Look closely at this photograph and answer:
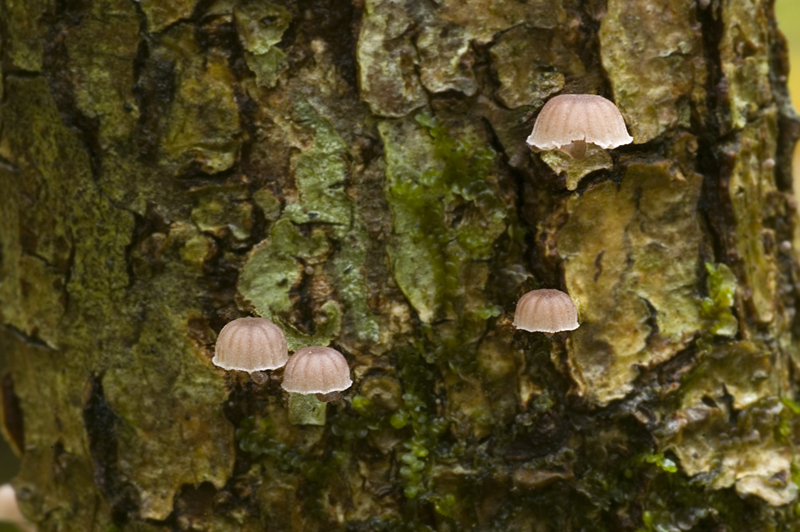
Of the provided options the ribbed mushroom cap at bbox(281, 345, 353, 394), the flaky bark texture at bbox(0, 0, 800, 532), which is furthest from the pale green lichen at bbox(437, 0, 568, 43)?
the ribbed mushroom cap at bbox(281, 345, 353, 394)

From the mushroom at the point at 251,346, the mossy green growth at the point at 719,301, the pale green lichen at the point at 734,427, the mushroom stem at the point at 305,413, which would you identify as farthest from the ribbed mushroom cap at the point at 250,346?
the mossy green growth at the point at 719,301

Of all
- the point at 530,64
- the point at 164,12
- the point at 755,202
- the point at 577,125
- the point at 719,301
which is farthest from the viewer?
the point at 755,202

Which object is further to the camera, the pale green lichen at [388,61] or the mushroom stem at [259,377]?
the mushroom stem at [259,377]

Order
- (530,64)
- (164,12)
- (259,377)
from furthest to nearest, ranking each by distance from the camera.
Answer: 1. (259,377)
2. (530,64)
3. (164,12)

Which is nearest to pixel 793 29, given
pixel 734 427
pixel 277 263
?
pixel 734 427

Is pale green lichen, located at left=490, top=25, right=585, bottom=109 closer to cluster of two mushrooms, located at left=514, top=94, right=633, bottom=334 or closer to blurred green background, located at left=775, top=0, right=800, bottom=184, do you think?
cluster of two mushrooms, located at left=514, top=94, right=633, bottom=334

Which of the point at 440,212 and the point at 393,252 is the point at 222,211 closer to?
the point at 393,252

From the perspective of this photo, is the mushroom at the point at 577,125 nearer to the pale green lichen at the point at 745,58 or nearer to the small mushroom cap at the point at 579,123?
the small mushroom cap at the point at 579,123
